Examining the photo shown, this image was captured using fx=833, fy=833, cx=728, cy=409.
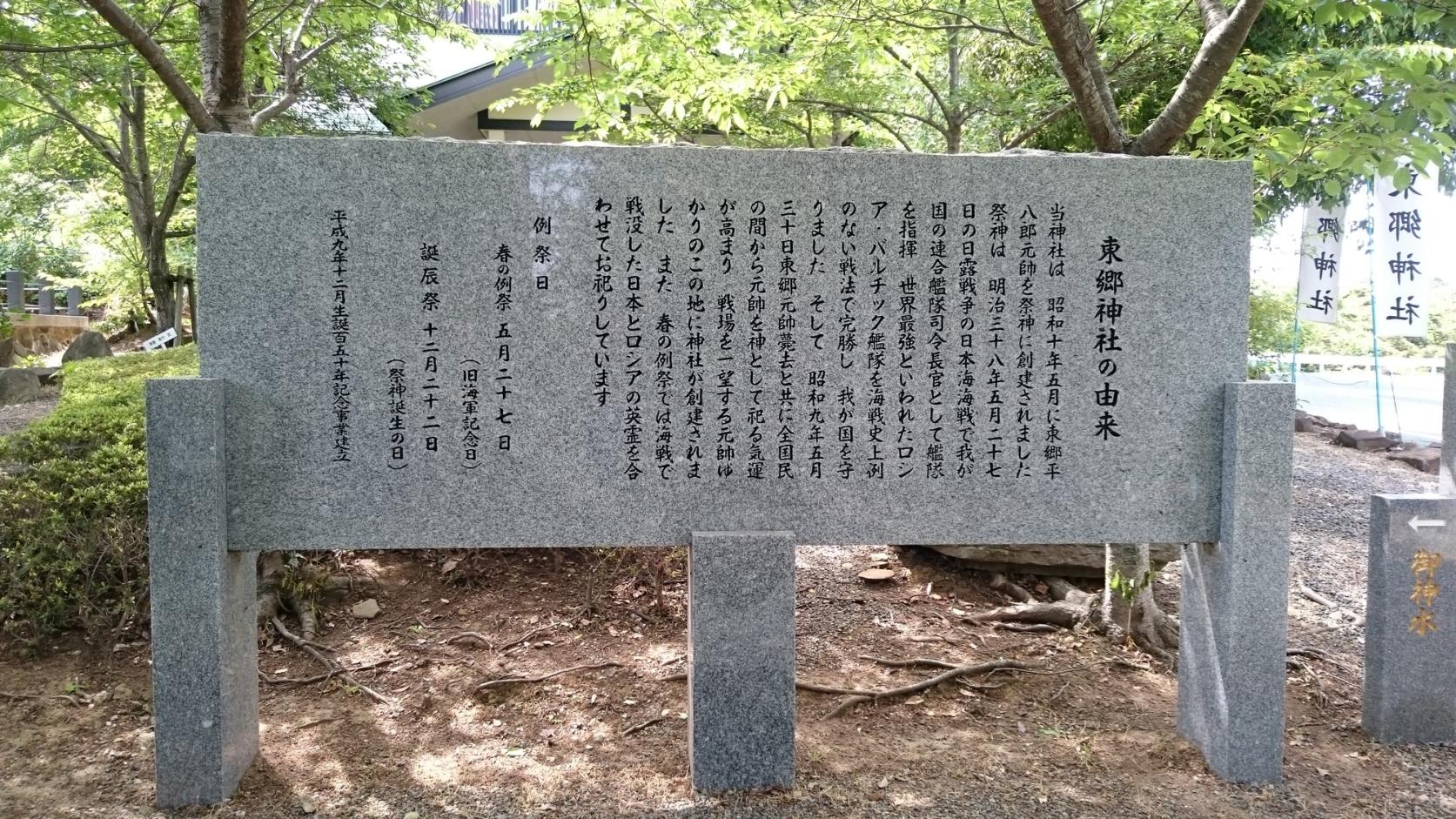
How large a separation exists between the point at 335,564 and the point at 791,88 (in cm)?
460

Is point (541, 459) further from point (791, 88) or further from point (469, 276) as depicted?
point (791, 88)

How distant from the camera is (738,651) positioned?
3.36m

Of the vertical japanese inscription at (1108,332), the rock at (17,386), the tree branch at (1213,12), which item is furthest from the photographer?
the rock at (17,386)

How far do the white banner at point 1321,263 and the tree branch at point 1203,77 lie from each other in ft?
7.19

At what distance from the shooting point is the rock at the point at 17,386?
43.1ft

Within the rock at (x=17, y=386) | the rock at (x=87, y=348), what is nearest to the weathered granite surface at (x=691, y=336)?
the rock at (x=17, y=386)

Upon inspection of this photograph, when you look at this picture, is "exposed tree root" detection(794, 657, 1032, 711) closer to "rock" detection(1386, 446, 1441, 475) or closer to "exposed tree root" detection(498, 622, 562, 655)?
"exposed tree root" detection(498, 622, 562, 655)

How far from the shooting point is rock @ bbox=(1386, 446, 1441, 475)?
36.5 feet

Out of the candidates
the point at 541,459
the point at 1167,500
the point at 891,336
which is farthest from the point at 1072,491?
the point at 541,459

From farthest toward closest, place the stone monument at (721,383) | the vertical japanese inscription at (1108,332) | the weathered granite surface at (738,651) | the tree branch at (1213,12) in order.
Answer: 1. the tree branch at (1213,12)
2. the vertical japanese inscription at (1108,332)
3. the weathered granite surface at (738,651)
4. the stone monument at (721,383)

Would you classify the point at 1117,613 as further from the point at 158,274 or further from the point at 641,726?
the point at 158,274

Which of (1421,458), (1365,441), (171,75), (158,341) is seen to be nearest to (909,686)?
(171,75)

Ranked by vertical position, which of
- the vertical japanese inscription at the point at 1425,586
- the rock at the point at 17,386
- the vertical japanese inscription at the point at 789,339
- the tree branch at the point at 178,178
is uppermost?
the tree branch at the point at 178,178

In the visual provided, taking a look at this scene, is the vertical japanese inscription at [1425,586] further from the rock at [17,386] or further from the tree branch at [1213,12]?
the rock at [17,386]
